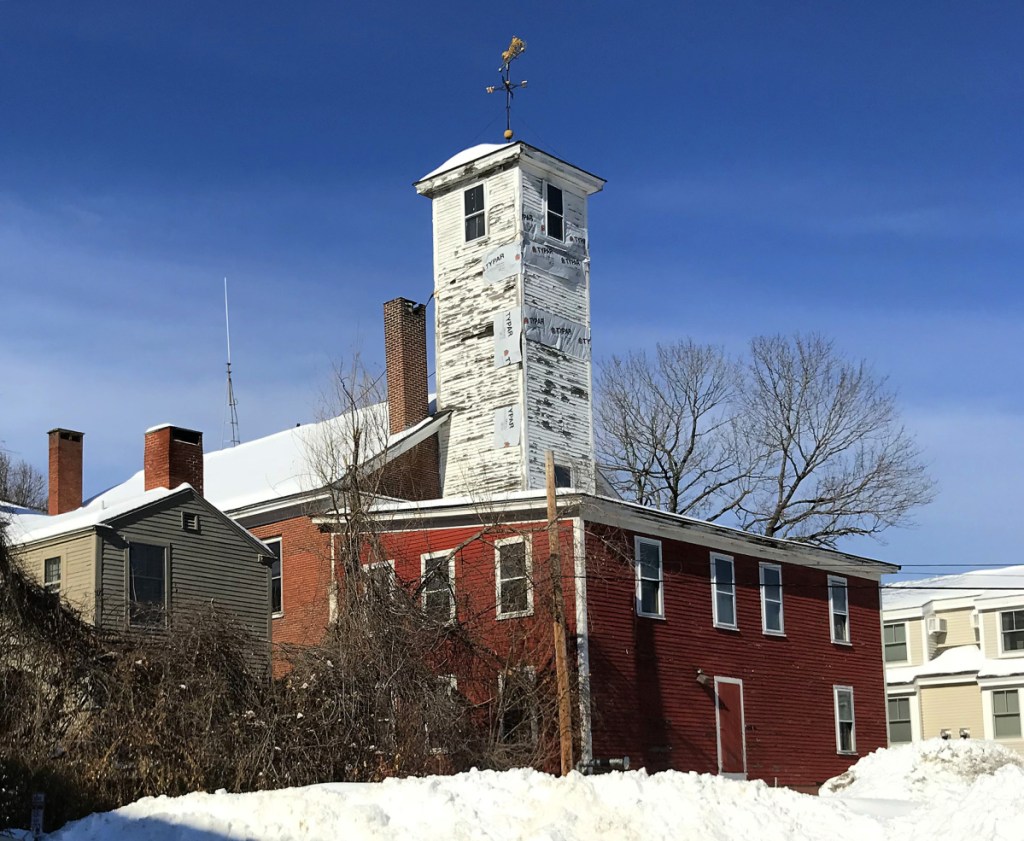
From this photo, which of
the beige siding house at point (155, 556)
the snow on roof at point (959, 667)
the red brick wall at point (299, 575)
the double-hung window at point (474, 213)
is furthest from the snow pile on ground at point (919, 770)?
the double-hung window at point (474, 213)

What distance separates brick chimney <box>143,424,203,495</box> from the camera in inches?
1275

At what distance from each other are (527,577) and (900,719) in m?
25.6

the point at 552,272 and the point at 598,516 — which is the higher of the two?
the point at 552,272

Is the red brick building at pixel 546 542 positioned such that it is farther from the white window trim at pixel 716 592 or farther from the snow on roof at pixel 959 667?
the snow on roof at pixel 959 667

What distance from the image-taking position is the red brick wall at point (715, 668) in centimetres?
2936

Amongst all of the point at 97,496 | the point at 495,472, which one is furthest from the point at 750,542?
the point at 97,496

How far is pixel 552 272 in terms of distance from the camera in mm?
38875

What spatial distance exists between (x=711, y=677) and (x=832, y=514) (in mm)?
17429

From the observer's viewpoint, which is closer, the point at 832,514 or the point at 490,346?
the point at 490,346

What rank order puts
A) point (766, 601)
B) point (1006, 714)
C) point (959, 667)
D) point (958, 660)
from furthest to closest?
point (958, 660) → point (959, 667) → point (1006, 714) → point (766, 601)

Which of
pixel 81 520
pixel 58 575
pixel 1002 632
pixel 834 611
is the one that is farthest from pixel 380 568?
pixel 1002 632

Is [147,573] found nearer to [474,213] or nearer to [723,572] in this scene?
[723,572]

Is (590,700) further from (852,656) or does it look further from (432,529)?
(852,656)

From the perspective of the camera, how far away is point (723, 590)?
108 ft
